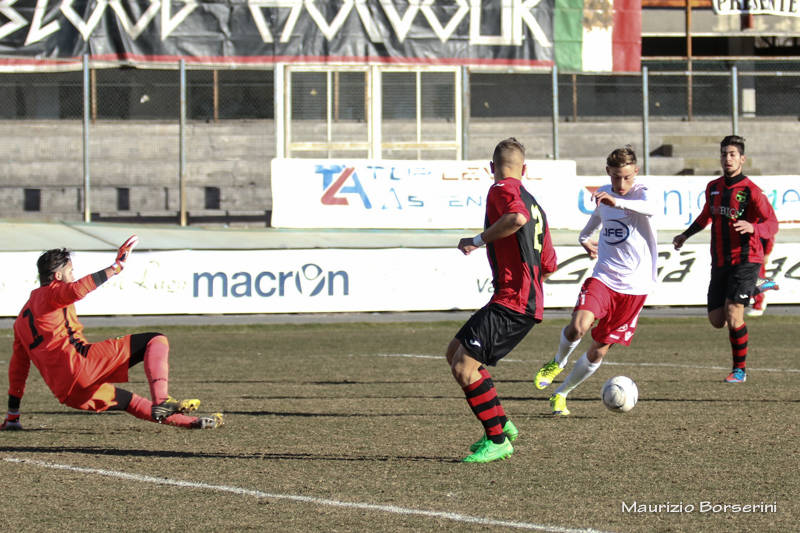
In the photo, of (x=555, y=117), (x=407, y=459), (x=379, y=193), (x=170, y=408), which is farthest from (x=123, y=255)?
(x=555, y=117)

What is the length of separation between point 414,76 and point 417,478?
17.7 metres

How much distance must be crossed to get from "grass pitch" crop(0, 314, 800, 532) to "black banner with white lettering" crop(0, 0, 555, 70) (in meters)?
12.4

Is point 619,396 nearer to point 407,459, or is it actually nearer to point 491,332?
point 491,332

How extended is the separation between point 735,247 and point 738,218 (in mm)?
286

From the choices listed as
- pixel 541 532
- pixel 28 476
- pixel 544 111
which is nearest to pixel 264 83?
pixel 544 111

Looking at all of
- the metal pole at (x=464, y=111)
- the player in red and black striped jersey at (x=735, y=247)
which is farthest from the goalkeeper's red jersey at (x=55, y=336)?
the metal pole at (x=464, y=111)

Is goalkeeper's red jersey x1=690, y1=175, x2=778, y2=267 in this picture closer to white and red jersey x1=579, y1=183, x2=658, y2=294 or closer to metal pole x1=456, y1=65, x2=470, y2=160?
white and red jersey x1=579, y1=183, x2=658, y2=294

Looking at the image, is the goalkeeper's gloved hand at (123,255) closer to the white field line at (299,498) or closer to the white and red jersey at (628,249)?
the white field line at (299,498)

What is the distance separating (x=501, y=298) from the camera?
694 centimetres

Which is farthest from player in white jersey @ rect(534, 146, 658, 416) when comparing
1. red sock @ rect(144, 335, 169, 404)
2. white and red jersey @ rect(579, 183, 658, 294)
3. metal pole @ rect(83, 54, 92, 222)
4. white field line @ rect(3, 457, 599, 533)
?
metal pole @ rect(83, 54, 92, 222)

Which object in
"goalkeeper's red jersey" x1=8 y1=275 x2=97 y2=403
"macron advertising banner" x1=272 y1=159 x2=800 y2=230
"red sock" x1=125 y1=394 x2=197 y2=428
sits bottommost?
"red sock" x1=125 y1=394 x2=197 y2=428

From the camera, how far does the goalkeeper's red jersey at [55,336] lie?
25.0 ft

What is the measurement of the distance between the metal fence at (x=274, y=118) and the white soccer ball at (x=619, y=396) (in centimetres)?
1496

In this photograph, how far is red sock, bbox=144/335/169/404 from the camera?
301 inches
